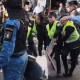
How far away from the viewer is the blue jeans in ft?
11.5

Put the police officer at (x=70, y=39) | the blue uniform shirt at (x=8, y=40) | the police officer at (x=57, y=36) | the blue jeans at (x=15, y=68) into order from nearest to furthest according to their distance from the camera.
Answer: the blue uniform shirt at (x=8, y=40), the blue jeans at (x=15, y=68), the police officer at (x=70, y=39), the police officer at (x=57, y=36)

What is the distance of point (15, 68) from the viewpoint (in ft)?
11.6

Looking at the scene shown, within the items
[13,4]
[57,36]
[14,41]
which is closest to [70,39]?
[57,36]

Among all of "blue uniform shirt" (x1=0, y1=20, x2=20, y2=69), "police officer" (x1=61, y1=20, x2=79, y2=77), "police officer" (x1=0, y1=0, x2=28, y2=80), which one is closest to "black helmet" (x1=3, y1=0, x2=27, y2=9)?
"police officer" (x1=0, y1=0, x2=28, y2=80)

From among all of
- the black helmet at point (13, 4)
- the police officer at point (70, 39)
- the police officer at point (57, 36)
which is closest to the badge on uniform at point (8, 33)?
the black helmet at point (13, 4)

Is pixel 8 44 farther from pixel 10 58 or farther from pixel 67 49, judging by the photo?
pixel 67 49

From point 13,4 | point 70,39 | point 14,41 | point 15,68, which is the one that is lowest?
point 70,39

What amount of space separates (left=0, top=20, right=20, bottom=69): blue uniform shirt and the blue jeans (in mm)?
139

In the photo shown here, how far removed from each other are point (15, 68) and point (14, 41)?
32 cm

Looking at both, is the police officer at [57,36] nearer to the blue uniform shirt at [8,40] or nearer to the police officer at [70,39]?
the police officer at [70,39]

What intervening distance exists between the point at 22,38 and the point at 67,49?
12.4ft

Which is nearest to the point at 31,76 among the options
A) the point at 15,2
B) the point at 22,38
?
the point at 22,38

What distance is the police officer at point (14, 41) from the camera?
11.1 feet

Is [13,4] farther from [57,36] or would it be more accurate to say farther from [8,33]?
[57,36]
